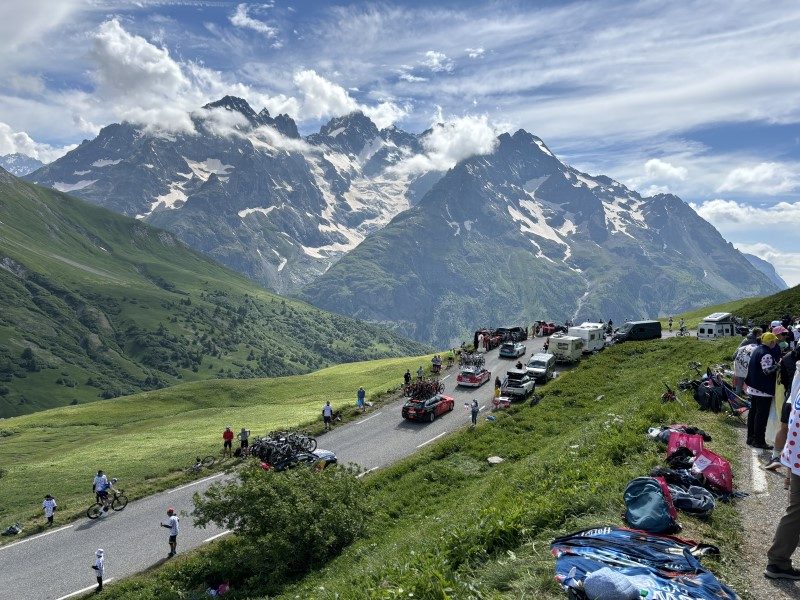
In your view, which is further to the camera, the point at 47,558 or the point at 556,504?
the point at 47,558

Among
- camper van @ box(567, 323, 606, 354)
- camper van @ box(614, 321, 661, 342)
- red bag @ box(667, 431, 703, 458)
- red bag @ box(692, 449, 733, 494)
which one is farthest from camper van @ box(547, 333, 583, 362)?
red bag @ box(692, 449, 733, 494)

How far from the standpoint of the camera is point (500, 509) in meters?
13.0

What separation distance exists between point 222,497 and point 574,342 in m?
41.2

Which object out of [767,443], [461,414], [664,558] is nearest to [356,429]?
[461,414]

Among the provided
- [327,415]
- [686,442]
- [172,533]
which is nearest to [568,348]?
[327,415]

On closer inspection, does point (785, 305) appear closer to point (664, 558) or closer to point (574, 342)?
point (574, 342)

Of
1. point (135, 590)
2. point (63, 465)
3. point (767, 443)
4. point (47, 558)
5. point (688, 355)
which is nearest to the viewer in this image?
point (767, 443)

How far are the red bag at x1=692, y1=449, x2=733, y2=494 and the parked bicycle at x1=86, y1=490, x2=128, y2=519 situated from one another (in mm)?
34989

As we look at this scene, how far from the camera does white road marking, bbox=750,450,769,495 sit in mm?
11789

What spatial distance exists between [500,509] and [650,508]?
4.28m

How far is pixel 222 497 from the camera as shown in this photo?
2417 centimetres

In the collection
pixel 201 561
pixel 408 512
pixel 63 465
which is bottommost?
pixel 63 465

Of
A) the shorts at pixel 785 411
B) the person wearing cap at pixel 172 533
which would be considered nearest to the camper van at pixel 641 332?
the shorts at pixel 785 411

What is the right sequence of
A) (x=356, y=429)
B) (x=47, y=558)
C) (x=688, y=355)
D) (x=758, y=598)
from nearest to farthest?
(x=758, y=598), (x=47, y=558), (x=688, y=355), (x=356, y=429)
